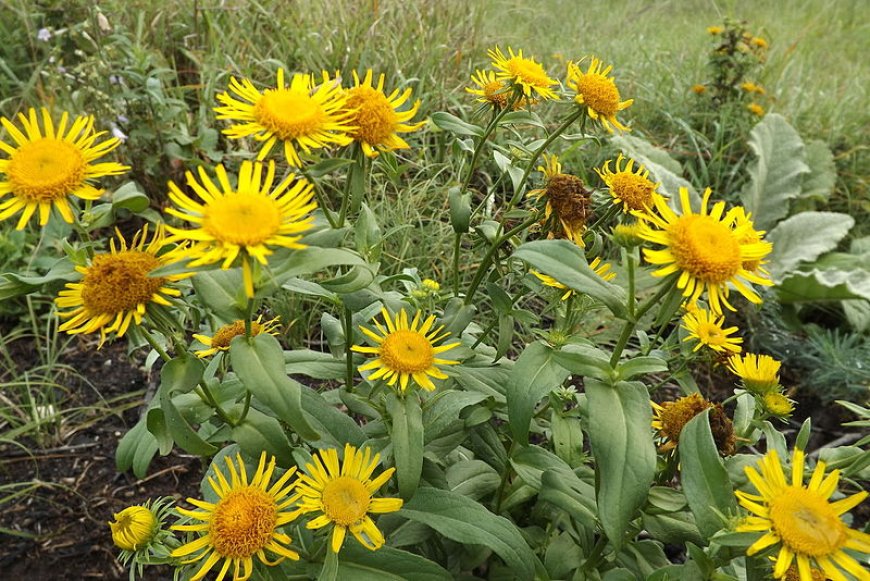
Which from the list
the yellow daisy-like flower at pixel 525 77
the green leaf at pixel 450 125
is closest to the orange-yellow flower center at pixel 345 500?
the green leaf at pixel 450 125

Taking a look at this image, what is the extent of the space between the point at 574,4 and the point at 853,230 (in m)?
4.08

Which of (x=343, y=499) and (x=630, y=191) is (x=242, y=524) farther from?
(x=630, y=191)

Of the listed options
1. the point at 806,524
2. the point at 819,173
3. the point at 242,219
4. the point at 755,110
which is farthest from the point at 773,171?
the point at 242,219

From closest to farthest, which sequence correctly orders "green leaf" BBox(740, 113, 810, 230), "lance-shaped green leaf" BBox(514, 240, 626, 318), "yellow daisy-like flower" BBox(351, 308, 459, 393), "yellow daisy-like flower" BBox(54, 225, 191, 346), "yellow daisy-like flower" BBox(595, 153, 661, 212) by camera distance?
"yellow daisy-like flower" BBox(54, 225, 191, 346), "lance-shaped green leaf" BBox(514, 240, 626, 318), "yellow daisy-like flower" BBox(351, 308, 459, 393), "yellow daisy-like flower" BBox(595, 153, 661, 212), "green leaf" BBox(740, 113, 810, 230)

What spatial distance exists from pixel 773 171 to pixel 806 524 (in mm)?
3067

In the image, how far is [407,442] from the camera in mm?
1222

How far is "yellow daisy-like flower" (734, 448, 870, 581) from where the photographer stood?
3.24 feet

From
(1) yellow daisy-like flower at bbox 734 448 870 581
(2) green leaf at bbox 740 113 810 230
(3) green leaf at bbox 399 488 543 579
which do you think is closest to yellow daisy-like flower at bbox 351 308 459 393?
(3) green leaf at bbox 399 488 543 579

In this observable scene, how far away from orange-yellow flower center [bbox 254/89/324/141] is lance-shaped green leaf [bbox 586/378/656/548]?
71 centimetres

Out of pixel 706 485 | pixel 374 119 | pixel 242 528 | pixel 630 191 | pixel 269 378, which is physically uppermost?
pixel 374 119

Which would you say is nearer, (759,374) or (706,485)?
(706,485)

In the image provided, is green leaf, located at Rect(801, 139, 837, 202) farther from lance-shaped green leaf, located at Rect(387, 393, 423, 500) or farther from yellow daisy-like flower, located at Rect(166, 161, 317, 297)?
yellow daisy-like flower, located at Rect(166, 161, 317, 297)

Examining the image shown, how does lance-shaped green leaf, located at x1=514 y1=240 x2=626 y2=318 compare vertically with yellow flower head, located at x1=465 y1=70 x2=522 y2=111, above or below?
below

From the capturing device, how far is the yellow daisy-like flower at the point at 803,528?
3.24 ft
